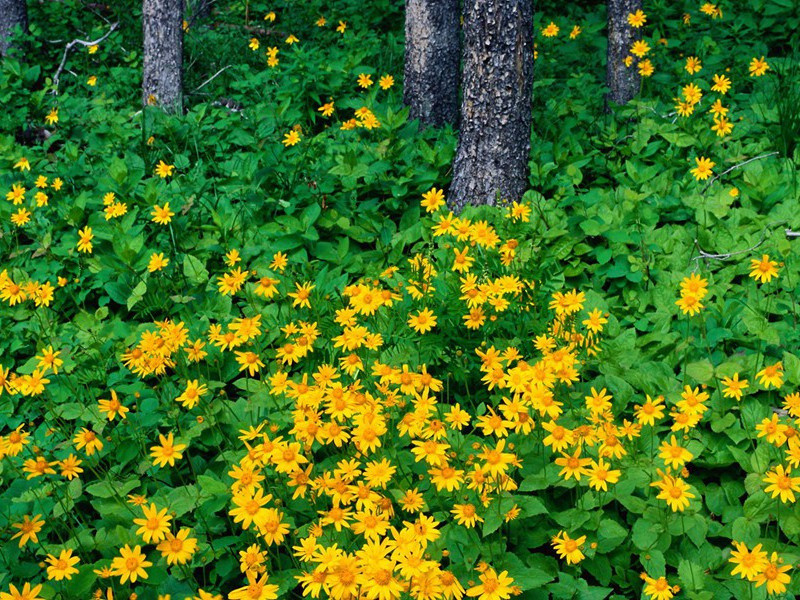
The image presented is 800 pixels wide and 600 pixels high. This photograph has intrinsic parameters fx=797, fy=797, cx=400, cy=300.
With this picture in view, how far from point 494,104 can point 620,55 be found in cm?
147

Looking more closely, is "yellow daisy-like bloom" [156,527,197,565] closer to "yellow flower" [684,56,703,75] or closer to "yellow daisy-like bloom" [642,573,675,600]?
"yellow daisy-like bloom" [642,573,675,600]

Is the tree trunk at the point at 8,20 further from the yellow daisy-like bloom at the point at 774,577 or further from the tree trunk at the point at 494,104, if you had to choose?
the yellow daisy-like bloom at the point at 774,577

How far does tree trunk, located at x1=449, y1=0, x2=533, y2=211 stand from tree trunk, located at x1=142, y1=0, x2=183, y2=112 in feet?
8.12

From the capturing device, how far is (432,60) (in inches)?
201

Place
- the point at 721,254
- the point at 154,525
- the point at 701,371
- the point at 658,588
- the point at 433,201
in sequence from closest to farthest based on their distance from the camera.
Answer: the point at 658,588 → the point at 154,525 → the point at 701,371 → the point at 721,254 → the point at 433,201

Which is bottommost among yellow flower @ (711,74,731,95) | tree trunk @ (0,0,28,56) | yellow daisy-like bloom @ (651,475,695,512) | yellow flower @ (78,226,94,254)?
yellow daisy-like bloom @ (651,475,695,512)

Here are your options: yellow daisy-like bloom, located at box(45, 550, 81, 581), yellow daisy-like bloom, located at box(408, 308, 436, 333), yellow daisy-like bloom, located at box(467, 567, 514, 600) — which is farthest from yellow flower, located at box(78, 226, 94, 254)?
yellow daisy-like bloom, located at box(467, 567, 514, 600)

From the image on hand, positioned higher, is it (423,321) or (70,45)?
(70,45)

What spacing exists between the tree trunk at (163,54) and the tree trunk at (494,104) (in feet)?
8.12

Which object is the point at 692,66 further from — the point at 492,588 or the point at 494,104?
the point at 492,588

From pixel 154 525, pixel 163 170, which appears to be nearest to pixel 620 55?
pixel 163 170

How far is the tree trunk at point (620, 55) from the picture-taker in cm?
509

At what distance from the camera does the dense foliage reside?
8.11ft

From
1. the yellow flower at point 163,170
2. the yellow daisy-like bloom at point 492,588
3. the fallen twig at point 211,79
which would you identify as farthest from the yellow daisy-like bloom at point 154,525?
the fallen twig at point 211,79
